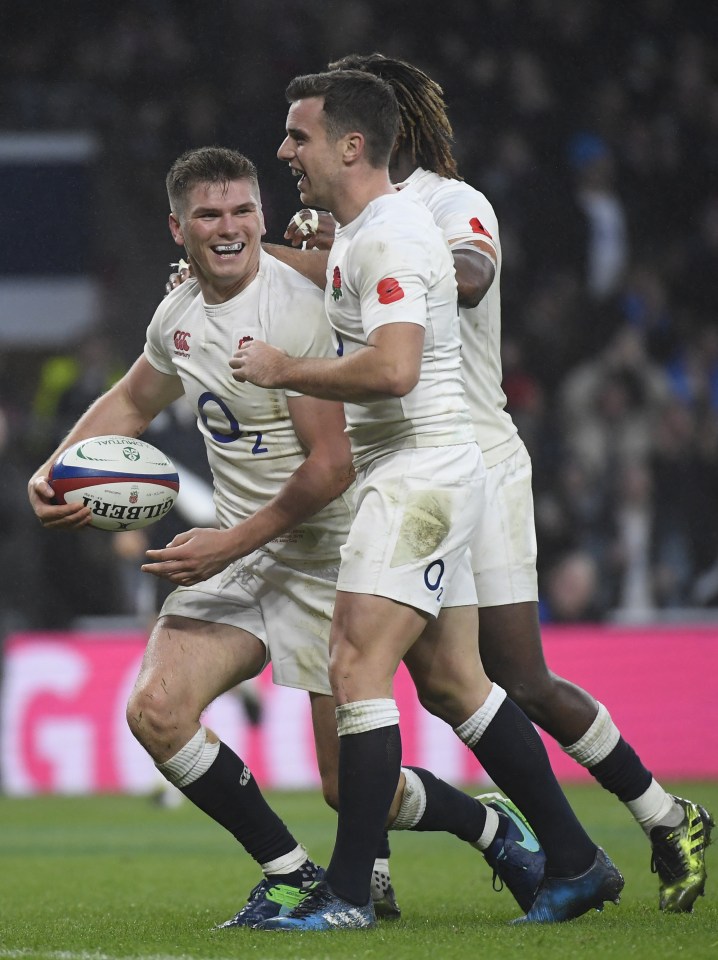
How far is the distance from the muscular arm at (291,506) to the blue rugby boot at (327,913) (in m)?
0.91

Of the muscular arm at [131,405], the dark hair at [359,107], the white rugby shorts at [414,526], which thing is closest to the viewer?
the white rugby shorts at [414,526]

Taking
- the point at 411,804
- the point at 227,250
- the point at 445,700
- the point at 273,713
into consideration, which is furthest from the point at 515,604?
the point at 273,713

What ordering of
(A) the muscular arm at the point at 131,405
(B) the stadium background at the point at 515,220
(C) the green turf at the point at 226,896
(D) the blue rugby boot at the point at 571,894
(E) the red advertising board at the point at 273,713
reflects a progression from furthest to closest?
(B) the stadium background at the point at 515,220
(E) the red advertising board at the point at 273,713
(A) the muscular arm at the point at 131,405
(D) the blue rugby boot at the point at 571,894
(C) the green turf at the point at 226,896

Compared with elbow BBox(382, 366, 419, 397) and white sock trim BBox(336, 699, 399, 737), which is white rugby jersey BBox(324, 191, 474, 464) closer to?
elbow BBox(382, 366, 419, 397)

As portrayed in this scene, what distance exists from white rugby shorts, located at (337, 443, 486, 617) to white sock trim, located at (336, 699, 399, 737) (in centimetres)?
27

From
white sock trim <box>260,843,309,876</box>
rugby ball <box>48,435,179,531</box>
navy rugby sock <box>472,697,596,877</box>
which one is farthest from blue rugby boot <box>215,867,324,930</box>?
rugby ball <box>48,435,179,531</box>

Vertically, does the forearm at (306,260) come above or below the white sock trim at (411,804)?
above

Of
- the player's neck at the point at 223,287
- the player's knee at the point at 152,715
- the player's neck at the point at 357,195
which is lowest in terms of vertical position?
the player's knee at the point at 152,715

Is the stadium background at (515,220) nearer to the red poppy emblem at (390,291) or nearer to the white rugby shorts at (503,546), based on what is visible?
the white rugby shorts at (503,546)

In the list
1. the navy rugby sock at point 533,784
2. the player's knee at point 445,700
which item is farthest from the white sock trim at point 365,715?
the navy rugby sock at point 533,784

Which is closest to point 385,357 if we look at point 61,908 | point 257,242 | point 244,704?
point 257,242

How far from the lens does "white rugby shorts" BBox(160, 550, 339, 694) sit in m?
4.24

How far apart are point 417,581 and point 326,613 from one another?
2.12 feet

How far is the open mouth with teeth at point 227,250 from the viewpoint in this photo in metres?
4.15
